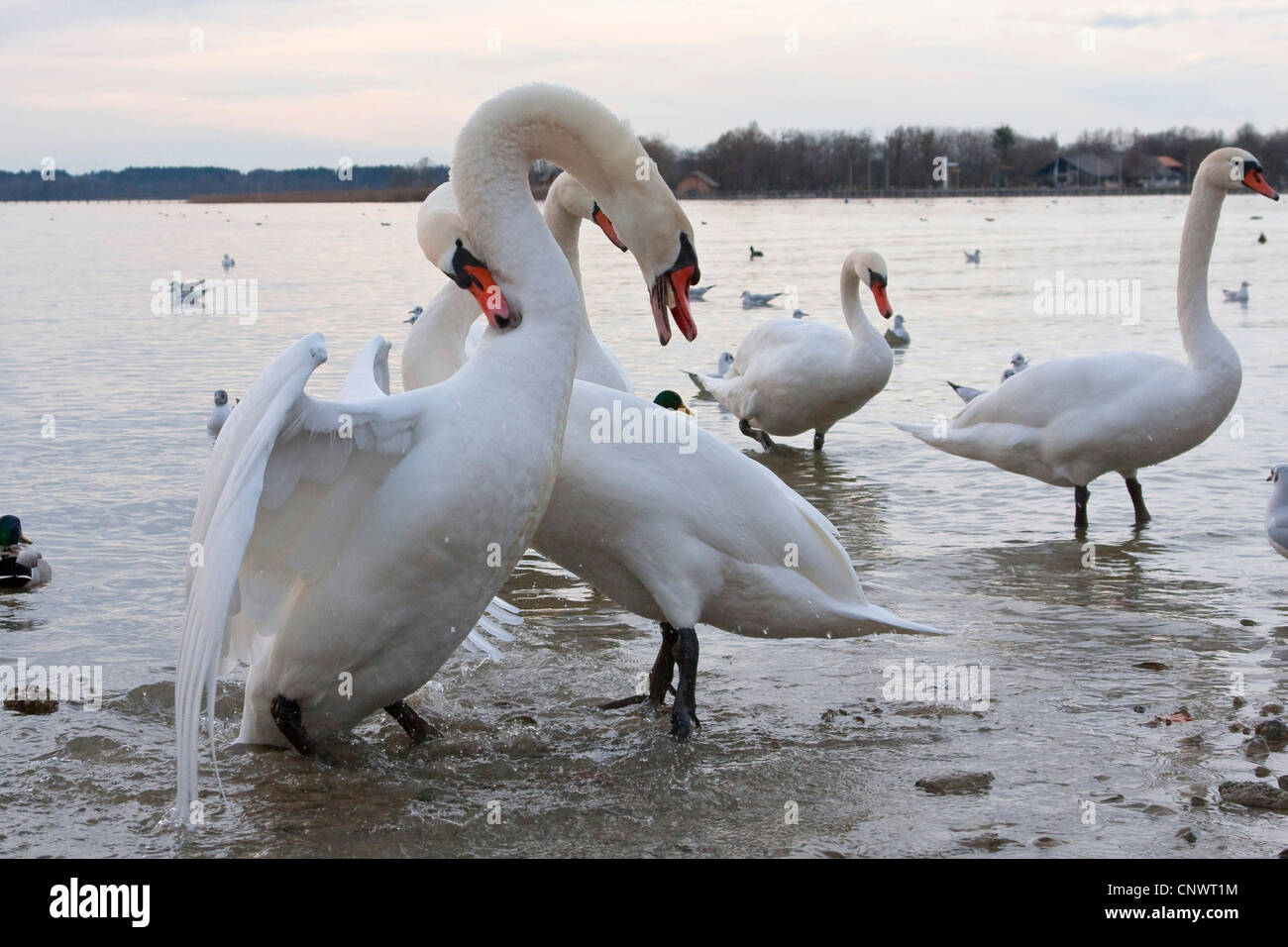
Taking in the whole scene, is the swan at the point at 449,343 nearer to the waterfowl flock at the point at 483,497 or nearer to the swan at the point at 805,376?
the waterfowl flock at the point at 483,497

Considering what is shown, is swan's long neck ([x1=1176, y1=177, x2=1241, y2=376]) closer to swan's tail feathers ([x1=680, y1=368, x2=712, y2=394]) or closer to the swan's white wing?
swan's tail feathers ([x1=680, y1=368, x2=712, y2=394])

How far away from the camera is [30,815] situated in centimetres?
412

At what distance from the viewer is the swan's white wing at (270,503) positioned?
3.34 metres

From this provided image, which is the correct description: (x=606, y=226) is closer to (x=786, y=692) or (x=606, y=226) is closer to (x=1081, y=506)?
(x=786, y=692)

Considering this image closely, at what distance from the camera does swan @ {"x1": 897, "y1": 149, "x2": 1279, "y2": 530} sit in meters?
7.74

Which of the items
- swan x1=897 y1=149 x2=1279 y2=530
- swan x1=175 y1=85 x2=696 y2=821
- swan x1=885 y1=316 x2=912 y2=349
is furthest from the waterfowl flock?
swan x1=885 y1=316 x2=912 y2=349

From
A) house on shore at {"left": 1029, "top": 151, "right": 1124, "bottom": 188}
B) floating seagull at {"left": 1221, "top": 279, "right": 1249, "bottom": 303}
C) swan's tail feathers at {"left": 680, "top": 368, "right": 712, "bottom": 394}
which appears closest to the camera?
swan's tail feathers at {"left": 680, "top": 368, "right": 712, "bottom": 394}

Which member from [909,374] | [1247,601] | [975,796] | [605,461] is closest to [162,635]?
[605,461]

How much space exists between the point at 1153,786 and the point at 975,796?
0.52m

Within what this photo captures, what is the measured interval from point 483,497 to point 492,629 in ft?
6.52

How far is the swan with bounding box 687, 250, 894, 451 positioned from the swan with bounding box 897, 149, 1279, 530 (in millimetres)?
1963

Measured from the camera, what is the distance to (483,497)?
388cm

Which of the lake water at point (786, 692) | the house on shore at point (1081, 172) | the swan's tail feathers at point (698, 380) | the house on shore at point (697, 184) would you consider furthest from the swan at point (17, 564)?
the house on shore at point (1081, 172)

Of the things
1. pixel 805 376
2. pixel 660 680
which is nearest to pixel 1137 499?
pixel 805 376
